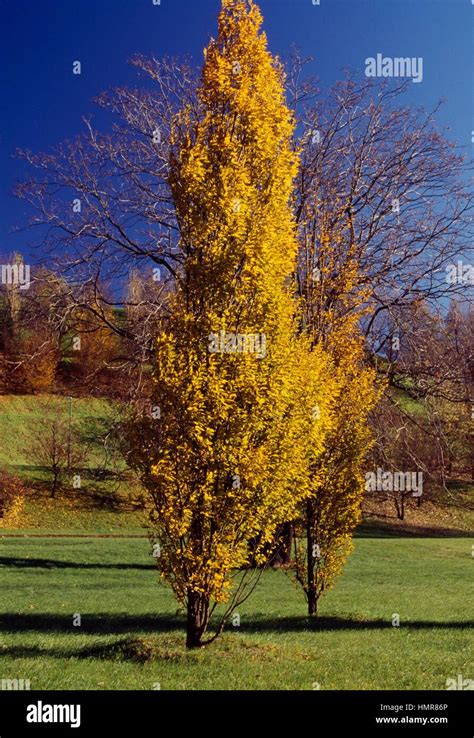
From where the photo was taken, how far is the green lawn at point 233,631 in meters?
7.21

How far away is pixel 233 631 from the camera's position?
418 inches

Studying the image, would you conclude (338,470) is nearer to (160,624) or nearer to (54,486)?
(160,624)

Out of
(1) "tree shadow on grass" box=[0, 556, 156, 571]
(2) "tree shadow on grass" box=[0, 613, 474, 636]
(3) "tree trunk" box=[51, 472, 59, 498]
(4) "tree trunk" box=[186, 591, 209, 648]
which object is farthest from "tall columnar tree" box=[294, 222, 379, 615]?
(3) "tree trunk" box=[51, 472, 59, 498]

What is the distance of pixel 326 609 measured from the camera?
545 inches

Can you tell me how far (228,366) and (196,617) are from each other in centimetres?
344

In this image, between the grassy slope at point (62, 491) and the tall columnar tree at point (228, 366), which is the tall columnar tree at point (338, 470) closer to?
the tall columnar tree at point (228, 366)

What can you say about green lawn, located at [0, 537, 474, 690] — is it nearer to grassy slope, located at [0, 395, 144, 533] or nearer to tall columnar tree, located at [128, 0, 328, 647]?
tall columnar tree, located at [128, 0, 328, 647]

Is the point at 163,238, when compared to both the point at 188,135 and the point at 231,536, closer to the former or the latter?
the point at 188,135

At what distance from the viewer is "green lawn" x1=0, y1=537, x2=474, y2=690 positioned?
23.7ft

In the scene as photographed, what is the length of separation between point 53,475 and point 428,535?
22.8m

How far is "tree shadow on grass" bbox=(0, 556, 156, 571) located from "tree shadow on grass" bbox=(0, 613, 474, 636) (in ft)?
25.5

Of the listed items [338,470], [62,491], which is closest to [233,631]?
[338,470]

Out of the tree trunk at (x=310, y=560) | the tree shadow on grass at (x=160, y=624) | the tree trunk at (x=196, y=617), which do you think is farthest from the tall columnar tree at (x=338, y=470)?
the tree trunk at (x=196, y=617)

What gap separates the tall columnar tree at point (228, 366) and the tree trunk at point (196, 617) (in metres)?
0.02
